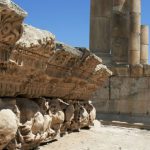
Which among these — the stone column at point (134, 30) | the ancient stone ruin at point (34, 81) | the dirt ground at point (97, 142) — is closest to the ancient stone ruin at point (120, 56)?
the stone column at point (134, 30)

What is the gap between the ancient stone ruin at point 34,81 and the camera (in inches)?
174

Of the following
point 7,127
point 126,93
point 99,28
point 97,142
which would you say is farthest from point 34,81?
point 99,28

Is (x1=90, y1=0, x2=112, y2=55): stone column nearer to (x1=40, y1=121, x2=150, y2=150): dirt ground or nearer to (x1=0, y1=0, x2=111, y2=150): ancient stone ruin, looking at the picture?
(x1=40, y1=121, x2=150, y2=150): dirt ground

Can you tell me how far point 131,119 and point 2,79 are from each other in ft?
36.6

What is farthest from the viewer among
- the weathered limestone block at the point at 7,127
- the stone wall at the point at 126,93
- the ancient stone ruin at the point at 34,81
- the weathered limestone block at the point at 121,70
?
the weathered limestone block at the point at 121,70

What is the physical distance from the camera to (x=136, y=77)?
628 inches

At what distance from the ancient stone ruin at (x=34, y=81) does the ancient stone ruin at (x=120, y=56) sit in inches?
306

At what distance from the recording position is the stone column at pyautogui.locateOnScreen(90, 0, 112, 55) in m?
19.0

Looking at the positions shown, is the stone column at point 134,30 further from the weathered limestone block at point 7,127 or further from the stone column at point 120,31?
the weathered limestone block at point 7,127

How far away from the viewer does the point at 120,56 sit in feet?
65.0

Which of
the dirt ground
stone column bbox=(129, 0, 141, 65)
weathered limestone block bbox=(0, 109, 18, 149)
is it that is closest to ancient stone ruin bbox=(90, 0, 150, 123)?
stone column bbox=(129, 0, 141, 65)

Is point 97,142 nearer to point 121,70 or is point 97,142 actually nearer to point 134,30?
point 121,70

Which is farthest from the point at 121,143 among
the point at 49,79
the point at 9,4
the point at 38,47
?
the point at 9,4

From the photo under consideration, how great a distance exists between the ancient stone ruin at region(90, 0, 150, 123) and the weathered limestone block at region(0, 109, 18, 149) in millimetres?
11169
